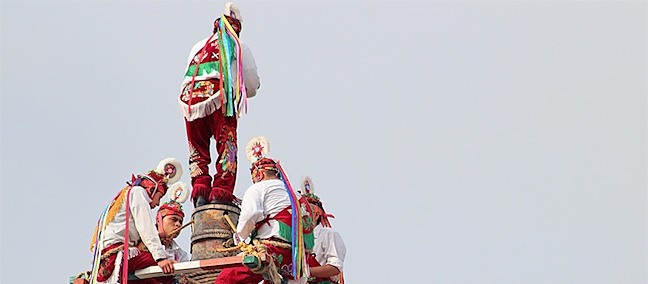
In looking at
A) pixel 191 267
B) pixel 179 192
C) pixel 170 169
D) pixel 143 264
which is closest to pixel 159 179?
pixel 170 169

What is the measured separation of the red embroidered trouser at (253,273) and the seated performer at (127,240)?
585mm

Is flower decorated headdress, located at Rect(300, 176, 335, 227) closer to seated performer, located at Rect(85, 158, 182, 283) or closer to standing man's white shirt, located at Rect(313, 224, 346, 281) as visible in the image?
standing man's white shirt, located at Rect(313, 224, 346, 281)

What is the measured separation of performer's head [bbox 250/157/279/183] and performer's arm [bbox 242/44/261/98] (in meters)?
1.69

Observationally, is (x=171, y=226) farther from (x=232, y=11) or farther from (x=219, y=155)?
(x=232, y=11)

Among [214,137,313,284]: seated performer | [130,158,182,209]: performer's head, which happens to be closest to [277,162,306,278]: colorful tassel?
[214,137,313,284]: seated performer

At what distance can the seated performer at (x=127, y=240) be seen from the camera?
1179 cm

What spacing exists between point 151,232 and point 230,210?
4.22ft

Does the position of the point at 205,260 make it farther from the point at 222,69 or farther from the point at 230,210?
the point at 222,69

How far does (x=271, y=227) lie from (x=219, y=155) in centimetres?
174

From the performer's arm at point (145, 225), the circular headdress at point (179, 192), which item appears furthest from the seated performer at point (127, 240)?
Answer: the circular headdress at point (179, 192)

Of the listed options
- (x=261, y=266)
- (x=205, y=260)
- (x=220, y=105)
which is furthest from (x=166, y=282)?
(x=220, y=105)

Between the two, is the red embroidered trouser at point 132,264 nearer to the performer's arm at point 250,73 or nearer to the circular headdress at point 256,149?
the circular headdress at point 256,149

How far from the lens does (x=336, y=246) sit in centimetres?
1268

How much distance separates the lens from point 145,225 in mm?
11805
